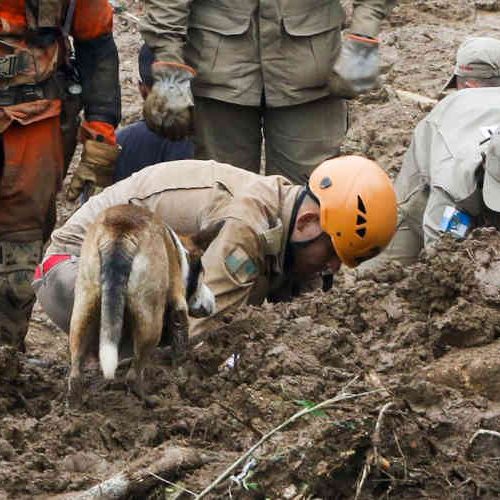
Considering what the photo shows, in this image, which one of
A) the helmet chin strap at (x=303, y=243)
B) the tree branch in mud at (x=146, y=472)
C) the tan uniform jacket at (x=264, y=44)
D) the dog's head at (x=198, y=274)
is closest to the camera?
the tree branch in mud at (x=146, y=472)

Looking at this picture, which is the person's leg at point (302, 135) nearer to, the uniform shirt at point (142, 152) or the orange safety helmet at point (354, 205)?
the uniform shirt at point (142, 152)

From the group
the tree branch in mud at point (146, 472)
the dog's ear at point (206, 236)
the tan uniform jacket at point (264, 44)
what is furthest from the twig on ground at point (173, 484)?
the tan uniform jacket at point (264, 44)

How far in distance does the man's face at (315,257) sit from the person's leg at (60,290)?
100cm

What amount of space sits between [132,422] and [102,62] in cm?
267

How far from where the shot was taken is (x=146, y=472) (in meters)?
4.72

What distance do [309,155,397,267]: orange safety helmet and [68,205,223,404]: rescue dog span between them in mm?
963

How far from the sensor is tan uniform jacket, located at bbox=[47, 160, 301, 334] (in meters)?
6.34

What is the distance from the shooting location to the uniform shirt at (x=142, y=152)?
850cm

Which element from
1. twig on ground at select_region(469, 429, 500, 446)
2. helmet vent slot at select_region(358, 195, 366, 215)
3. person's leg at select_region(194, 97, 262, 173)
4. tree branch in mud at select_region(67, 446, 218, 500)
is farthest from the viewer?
person's leg at select_region(194, 97, 262, 173)

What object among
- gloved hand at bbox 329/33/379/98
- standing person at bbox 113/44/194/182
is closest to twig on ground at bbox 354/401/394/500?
gloved hand at bbox 329/33/379/98

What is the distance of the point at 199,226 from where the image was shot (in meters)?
6.61

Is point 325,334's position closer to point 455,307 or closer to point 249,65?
point 455,307

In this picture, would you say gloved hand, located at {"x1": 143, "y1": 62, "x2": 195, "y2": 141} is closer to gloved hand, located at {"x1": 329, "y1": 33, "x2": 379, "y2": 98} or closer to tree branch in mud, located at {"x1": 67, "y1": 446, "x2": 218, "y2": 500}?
gloved hand, located at {"x1": 329, "y1": 33, "x2": 379, "y2": 98}

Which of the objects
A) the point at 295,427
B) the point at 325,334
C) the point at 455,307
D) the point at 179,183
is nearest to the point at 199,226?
the point at 179,183
